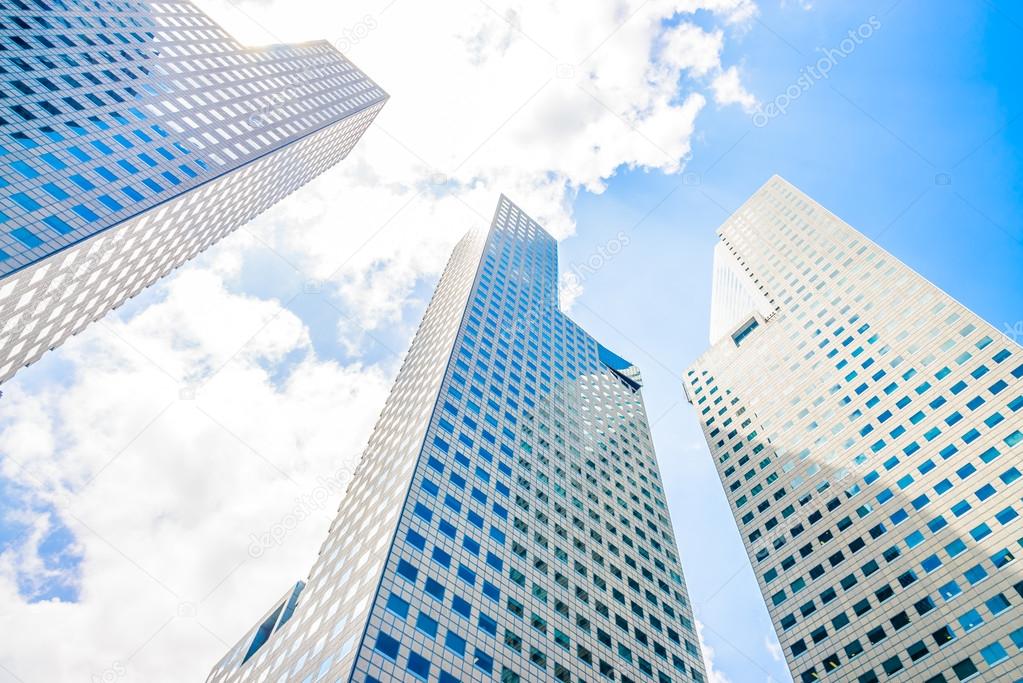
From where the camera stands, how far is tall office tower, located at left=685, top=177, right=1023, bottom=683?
46469mm

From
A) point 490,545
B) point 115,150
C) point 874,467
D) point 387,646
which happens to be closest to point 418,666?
point 387,646

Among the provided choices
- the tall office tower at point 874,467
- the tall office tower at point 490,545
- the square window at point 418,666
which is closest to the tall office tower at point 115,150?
the tall office tower at point 490,545

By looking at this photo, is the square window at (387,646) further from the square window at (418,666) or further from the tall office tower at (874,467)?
the tall office tower at (874,467)

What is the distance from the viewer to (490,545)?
1748 inches

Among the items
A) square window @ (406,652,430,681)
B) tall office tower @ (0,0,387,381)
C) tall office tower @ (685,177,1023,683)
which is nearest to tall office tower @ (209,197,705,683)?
square window @ (406,652,430,681)

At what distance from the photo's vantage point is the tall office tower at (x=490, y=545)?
36250 millimetres

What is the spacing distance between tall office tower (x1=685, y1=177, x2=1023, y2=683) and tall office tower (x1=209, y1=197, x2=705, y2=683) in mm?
11833

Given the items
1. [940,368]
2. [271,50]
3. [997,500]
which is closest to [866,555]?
[997,500]

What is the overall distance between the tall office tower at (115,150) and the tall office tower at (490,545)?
2814 centimetres

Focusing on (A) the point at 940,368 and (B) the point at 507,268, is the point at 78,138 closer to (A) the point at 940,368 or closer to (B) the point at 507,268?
(B) the point at 507,268

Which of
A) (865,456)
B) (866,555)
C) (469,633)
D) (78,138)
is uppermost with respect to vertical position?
(78,138)

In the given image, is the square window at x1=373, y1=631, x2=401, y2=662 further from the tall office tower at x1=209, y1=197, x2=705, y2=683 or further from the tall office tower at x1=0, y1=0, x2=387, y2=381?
the tall office tower at x1=0, y1=0, x2=387, y2=381

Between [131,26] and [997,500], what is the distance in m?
94.4

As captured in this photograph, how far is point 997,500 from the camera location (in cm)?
→ 4838
